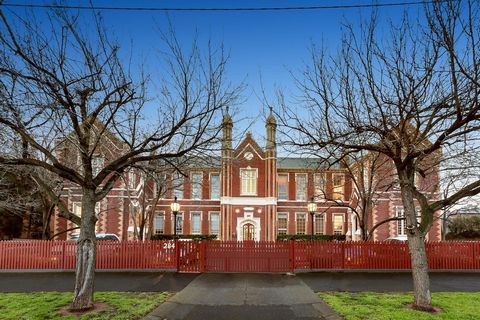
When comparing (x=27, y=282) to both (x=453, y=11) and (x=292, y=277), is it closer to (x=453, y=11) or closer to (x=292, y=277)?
(x=292, y=277)

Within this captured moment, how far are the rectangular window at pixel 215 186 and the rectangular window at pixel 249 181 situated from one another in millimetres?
3949

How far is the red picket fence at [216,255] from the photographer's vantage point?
53.1ft

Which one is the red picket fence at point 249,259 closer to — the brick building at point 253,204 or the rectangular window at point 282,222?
the brick building at point 253,204

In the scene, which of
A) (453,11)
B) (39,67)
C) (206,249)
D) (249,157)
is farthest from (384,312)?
(249,157)

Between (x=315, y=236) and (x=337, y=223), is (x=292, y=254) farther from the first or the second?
(x=337, y=223)

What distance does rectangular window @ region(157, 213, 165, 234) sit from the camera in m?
39.4

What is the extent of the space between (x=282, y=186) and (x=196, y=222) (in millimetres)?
9738

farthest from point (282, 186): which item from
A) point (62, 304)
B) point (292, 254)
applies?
point (62, 304)

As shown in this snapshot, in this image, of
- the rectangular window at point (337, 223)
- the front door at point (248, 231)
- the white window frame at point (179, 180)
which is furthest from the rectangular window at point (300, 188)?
the white window frame at point (179, 180)

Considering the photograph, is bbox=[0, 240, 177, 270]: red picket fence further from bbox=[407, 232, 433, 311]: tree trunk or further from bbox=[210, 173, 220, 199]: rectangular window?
bbox=[210, 173, 220, 199]: rectangular window

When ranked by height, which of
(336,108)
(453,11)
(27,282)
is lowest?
(27,282)

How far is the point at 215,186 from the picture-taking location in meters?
39.9

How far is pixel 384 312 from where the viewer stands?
29.9 ft

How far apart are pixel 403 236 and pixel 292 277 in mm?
19181
